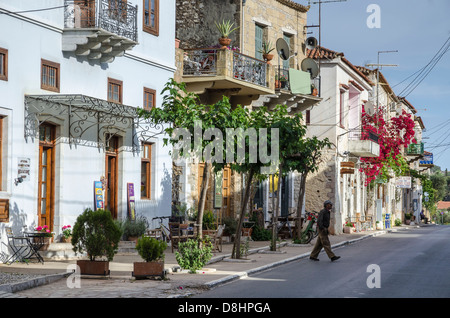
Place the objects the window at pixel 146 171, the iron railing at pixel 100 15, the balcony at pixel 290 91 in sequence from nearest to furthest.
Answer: the iron railing at pixel 100 15 < the window at pixel 146 171 < the balcony at pixel 290 91

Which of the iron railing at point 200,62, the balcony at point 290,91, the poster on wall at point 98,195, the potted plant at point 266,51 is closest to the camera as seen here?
the poster on wall at point 98,195

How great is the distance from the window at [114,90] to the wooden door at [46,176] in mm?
2623

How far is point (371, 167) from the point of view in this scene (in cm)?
4628

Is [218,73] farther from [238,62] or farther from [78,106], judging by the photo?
[78,106]

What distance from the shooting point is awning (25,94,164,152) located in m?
18.3

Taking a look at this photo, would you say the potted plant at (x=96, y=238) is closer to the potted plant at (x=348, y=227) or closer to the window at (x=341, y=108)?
the potted plant at (x=348, y=227)

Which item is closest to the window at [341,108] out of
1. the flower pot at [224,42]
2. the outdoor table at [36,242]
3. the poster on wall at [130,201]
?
the flower pot at [224,42]

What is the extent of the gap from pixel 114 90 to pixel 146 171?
3287 mm

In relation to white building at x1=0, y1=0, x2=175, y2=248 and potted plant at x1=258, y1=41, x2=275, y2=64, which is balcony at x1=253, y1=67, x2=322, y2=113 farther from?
white building at x1=0, y1=0, x2=175, y2=248

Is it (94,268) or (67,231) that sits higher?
(67,231)

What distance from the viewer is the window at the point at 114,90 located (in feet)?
71.2

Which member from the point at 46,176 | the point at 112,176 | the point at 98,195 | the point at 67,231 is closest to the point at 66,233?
the point at 67,231

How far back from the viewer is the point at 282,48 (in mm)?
31109
